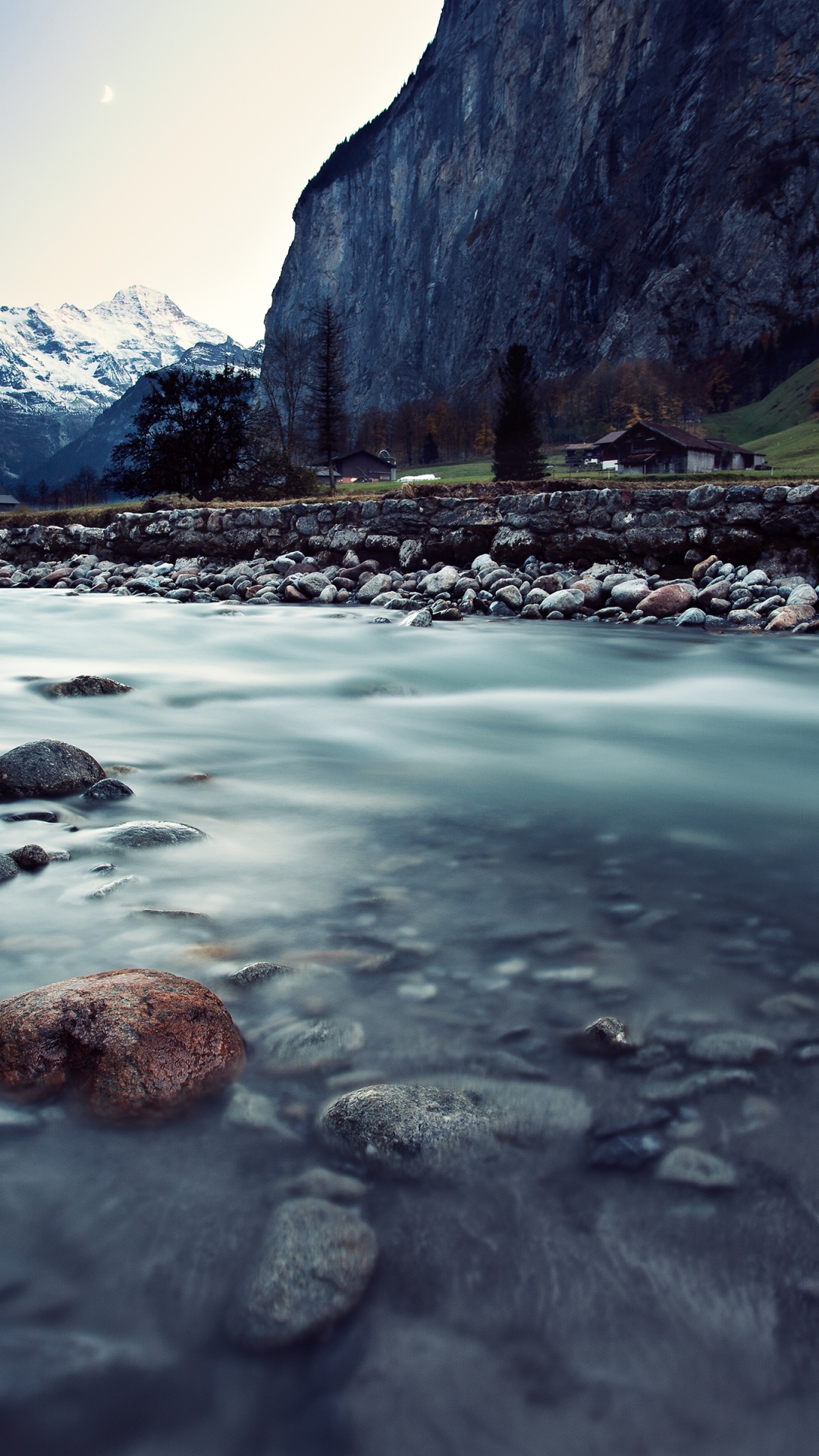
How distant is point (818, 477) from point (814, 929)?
13.5 m

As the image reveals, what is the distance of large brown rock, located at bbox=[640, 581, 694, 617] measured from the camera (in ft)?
37.0

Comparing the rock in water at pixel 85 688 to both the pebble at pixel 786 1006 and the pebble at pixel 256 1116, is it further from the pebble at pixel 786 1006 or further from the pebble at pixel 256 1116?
the pebble at pixel 786 1006

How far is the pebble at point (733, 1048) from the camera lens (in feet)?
6.30

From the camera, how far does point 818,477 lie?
13.9m

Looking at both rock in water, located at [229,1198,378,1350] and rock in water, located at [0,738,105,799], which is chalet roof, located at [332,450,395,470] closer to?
rock in water, located at [0,738,105,799]

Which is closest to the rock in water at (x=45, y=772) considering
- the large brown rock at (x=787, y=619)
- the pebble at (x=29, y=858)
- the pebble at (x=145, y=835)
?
the pebble at (x=145, y=835)

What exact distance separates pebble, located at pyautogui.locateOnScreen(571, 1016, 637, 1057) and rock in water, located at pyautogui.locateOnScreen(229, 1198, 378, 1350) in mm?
702

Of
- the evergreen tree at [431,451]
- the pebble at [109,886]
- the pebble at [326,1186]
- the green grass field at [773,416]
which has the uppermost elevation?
the green grass field at [773,416]

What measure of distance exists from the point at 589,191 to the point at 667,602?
119248mm

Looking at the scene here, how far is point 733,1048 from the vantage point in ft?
6.42

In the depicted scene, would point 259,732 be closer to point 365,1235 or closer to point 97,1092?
point 97,1092

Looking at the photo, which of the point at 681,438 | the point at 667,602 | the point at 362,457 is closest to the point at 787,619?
the point at 667,602

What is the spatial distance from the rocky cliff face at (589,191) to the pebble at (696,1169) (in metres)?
116

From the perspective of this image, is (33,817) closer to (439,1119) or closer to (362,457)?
(439,1119)
